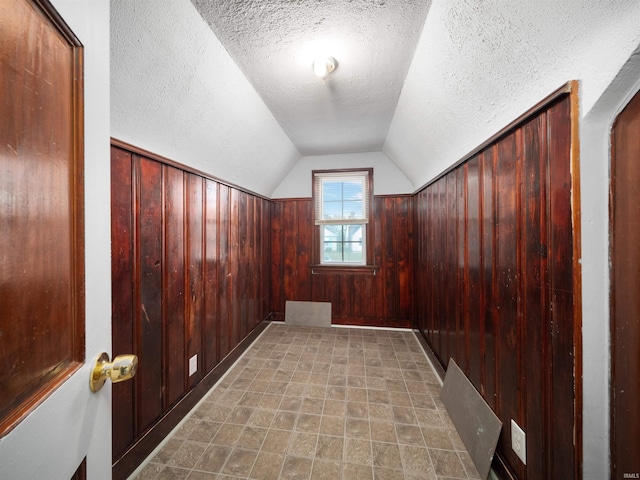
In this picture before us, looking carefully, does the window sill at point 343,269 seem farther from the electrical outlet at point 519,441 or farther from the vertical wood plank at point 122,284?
the vertical wood plank at point 122,284

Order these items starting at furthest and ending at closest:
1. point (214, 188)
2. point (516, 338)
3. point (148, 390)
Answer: point (214, 188)
point (148, 390)
point (516, 338)

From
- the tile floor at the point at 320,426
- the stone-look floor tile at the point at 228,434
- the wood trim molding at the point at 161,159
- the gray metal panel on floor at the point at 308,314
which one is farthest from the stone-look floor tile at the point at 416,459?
the wood trim molding at the point at 161,159

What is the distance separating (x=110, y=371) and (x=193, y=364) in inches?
60.9

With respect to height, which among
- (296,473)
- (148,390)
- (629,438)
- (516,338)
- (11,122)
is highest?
(11,122)

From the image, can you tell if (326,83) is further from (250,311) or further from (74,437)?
(250,311)

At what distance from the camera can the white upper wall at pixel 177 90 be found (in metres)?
1.05

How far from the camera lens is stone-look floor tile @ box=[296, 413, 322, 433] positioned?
159cm

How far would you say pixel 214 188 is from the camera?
7.11 ft

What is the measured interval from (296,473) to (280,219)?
282cm

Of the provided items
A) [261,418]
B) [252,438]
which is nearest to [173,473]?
[252,438]

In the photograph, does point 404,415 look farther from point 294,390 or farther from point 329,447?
point 294,390

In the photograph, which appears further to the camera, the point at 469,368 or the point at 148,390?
the point at 469,368

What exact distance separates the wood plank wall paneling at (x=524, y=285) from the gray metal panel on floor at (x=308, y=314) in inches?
71.4

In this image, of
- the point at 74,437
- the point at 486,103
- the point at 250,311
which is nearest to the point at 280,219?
the point at 250,311
